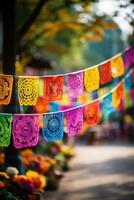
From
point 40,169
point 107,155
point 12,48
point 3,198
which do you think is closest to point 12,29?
point 12,48

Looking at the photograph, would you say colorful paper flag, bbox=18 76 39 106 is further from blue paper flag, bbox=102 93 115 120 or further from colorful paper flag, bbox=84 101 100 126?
blue paper flag, bbox=102 93 115 120

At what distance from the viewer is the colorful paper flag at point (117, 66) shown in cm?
1112

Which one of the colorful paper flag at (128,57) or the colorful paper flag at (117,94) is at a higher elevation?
the colorful paper flag at (128,57)

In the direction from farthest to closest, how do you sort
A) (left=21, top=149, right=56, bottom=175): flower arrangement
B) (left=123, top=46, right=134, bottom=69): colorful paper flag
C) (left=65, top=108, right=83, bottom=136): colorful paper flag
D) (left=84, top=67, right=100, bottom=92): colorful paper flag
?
1. (left=21, top=149, right=56, bottom=175): flower arrangement
2. (left=123, top=46, right=134, bottom=69): colorful paper flag
3. (left=84, top=67, right=100, bottom=92): colorful paper flag
4. (left=65, top=108, right=83, bottom=136): colorful paper flag

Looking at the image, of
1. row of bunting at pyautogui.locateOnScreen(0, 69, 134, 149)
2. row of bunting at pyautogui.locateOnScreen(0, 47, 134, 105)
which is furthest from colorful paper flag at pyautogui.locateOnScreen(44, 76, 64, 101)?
row of bunting at pyautogui.locateOnScreen(0, 69, 134, 149)

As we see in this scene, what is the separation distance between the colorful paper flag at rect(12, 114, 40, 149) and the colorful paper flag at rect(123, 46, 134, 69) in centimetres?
347

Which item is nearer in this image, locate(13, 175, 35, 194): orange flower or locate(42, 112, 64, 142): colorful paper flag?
locate(42, 112, 64, 142): colorful paper flag

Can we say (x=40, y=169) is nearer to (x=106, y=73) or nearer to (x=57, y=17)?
(x=106, y=73)

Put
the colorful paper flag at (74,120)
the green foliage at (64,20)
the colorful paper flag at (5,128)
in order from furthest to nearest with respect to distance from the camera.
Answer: the green foliage at (64,20) → the colorful paper flag at (74,120) → the colorful paper flag at (5,128)

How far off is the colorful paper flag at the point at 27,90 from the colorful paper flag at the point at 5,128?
49 centimetres

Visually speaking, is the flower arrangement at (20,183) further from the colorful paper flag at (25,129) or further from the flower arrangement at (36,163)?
the flower arrangement at (36,163)

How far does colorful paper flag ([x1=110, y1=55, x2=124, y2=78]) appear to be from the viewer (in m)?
11.1

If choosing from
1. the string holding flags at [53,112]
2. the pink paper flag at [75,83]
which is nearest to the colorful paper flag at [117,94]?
the string holding flags at [53,112]

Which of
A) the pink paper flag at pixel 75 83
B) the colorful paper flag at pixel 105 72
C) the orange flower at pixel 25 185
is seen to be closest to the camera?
the pink paper flag at pixel 75 83
